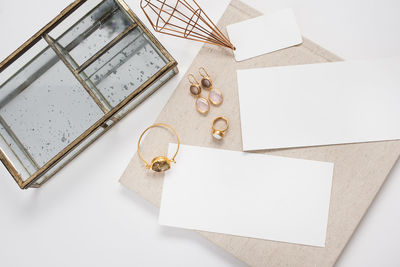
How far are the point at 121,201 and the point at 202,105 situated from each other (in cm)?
31

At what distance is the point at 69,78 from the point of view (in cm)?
72

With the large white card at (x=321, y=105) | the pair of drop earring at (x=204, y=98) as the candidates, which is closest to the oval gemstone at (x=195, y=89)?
the pair of drop earring at (x=204, y=98)

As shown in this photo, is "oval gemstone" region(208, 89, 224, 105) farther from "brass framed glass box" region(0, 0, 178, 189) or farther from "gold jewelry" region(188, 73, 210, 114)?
"brass framed glass box" region(0, 0, 178, 189)

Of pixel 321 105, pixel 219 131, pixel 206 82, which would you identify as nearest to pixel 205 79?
pixel 206 82

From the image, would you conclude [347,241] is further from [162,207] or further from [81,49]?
[81,49]

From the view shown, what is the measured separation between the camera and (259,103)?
0.73 meters

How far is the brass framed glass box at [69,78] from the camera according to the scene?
698mm

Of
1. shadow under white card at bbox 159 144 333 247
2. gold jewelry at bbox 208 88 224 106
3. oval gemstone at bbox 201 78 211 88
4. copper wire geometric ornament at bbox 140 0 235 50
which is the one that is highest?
copper wire geometric ornament at bbox 140 0 235 50

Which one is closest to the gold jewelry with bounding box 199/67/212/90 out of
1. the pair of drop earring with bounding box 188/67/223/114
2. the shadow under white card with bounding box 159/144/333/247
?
the pair of drop earring with bounding box 188/67/223/114

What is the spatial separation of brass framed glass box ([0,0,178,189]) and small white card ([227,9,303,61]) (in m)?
0.19

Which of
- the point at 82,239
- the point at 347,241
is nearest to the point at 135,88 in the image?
the point at 82,239

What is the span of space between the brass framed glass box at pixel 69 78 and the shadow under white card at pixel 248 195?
0.66ft

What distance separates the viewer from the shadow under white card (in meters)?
0.70

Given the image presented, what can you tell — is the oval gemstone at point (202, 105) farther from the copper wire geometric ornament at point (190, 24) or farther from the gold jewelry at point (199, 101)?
the copper wire geometric ornament at point (190, 24)
